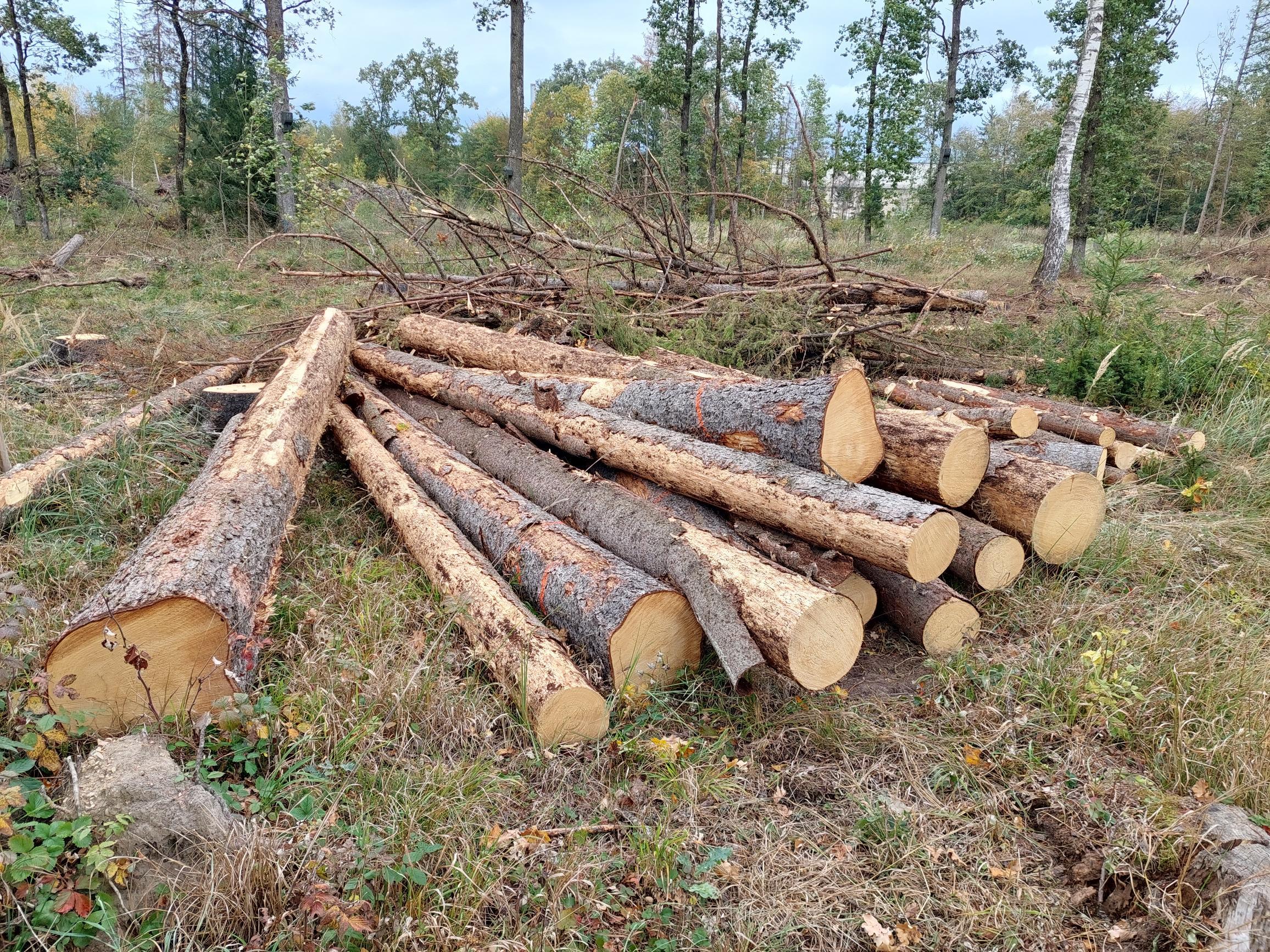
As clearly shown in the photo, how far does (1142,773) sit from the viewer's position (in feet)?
7.91

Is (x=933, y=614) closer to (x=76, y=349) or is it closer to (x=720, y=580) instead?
(x=720, y=580)

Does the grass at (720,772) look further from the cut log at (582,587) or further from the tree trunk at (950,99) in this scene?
the tree trunk at (950,99)

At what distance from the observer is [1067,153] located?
34.9 ft

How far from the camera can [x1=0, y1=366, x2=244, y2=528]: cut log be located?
3479 millimetres

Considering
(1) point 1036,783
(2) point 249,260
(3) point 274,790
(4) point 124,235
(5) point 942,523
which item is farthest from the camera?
(4) point 124,235

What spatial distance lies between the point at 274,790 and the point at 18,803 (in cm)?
A: 60

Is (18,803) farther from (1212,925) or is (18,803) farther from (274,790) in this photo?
(1212,925)

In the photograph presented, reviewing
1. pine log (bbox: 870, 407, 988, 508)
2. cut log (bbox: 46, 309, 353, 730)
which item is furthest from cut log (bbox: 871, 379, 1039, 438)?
cut log (bbox: 46, 309, 353, 730)

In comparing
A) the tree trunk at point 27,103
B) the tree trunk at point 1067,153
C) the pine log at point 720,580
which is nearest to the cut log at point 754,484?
the pine log at point 720,580

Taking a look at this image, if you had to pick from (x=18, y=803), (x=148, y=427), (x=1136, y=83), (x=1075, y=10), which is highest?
(x=1075, y=10)

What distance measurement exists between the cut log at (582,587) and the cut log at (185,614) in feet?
3.15

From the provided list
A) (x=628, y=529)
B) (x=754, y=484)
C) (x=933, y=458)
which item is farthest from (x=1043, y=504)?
(x=628, y=529)

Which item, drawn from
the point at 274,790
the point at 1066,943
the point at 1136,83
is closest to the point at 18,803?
the point at 274,790

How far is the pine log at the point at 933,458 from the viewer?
3.22 meters
